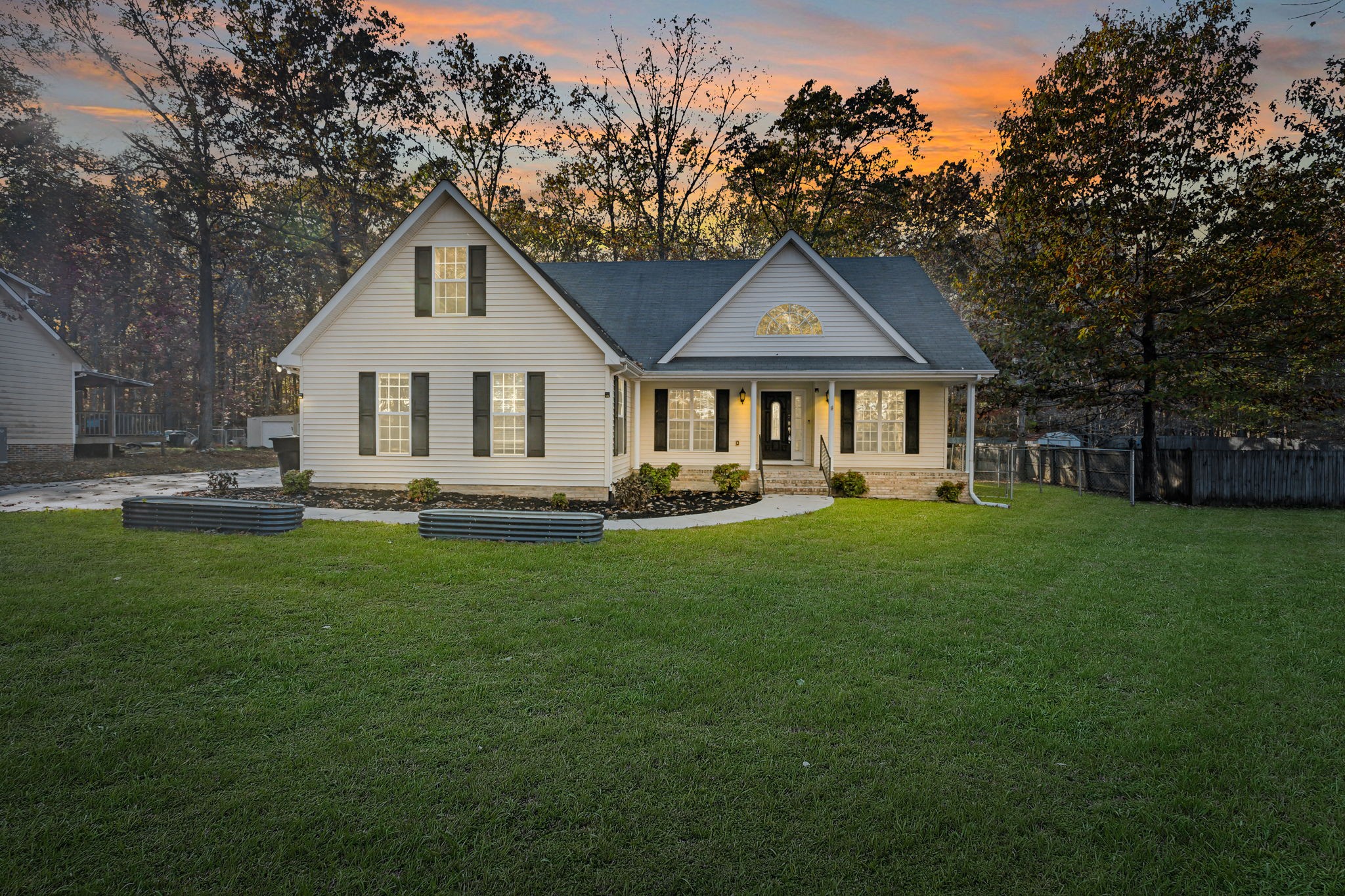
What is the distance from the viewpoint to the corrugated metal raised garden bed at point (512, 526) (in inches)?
394

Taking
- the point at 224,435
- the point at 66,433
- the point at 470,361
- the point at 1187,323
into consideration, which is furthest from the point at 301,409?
the point at 224,435

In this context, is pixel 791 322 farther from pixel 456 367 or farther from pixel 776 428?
pixel 456 367

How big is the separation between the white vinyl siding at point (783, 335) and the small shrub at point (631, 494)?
5.13 meters

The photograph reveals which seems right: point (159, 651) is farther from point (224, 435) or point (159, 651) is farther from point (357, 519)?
point (224, 435)

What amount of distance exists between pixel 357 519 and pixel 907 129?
28635 mm

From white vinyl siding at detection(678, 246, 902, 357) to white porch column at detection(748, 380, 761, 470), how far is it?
1.66 m

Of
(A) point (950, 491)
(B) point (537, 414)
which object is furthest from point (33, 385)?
(A) point (950, 491)

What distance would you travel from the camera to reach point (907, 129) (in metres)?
29.9

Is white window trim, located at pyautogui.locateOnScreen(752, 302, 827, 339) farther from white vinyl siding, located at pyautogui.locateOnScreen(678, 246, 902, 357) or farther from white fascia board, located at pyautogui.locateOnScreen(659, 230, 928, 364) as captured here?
white fascia board, located at pyautogui.locateOnScreen(659, 230, 928, 364)

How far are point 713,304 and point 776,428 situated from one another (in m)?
4.04

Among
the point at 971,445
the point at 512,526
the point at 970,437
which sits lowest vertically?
the point at 512,526

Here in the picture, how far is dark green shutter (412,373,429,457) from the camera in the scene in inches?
603

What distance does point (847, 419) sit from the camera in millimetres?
18203

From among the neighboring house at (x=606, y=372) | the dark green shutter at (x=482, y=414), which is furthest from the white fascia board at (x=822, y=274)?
the dark green shutter at (x=482, y=414)
